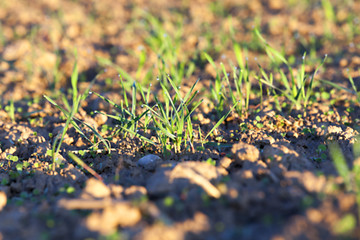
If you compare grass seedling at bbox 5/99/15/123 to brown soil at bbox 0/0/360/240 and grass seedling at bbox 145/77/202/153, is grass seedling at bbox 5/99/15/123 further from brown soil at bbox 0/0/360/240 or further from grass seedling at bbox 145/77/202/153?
grass seedling at bbox 145/77/202/153

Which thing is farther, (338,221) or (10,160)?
(10,160)

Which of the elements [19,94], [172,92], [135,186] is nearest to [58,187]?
[135,186]

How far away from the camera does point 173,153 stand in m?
2.39

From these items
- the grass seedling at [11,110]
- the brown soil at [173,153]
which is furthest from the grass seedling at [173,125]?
the grass seedling at [11,110]

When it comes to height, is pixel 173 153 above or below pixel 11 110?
below

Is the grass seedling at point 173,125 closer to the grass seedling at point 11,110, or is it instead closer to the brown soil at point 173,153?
the brown soil at point 173,153

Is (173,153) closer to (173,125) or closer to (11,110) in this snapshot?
(173,125)

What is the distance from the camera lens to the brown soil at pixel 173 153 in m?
1.57

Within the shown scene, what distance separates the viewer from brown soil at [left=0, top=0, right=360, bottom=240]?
5.16 feet

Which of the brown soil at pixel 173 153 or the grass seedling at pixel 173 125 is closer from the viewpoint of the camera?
the brown soil at pixel 173 153

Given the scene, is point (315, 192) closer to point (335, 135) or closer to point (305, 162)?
point (305, 162)

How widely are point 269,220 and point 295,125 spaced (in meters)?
1.20

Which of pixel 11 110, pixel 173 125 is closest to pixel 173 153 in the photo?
pixel 173 125

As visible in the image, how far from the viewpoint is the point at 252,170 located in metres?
1.98
